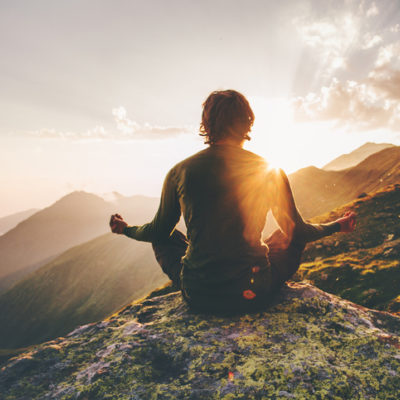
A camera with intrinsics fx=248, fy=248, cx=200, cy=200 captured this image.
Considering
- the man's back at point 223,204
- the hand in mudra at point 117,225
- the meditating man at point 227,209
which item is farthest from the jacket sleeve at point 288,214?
the hand in mudra at point 117,225

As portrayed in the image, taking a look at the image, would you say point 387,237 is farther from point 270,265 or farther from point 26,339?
point 26,339

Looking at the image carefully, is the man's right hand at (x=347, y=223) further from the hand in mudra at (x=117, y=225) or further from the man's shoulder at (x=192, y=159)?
the hand in mudra at (x=117, y=225)

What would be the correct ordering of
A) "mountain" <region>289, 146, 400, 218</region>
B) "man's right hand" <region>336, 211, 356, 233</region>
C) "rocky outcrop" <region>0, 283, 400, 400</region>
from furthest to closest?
1. "mountain" <region>289, 146, 400, 218</region>
2. "man's right hand" <region>336, 211, 356, 233</region>
3. "rocky outcrop" <region>0, 283, 400, 400</region>

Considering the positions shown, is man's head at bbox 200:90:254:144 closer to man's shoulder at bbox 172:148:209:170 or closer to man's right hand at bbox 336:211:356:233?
man's shoulder at bbox 172:148:209:170

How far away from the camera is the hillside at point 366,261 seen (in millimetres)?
7609

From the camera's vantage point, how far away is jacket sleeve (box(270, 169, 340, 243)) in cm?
391

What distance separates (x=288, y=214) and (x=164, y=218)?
2084mm

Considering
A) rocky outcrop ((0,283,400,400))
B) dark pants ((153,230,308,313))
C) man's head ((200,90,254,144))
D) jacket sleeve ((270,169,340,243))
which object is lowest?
rocky outcrop ((0,283,400,400))

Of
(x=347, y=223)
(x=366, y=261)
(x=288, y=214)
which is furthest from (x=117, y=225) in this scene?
(x=366, y=261)

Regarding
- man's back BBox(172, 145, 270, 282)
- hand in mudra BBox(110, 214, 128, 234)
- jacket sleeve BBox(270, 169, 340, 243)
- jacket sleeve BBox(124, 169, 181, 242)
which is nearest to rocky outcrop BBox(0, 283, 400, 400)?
man's back BBox(172, 145, 270, 282)

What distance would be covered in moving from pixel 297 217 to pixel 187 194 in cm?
188

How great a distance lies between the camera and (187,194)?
3.76 meters

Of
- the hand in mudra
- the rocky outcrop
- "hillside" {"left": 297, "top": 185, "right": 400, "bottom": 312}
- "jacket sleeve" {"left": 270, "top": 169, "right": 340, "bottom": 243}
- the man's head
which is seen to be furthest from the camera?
"hillside" {"left": 297, "top": 185, "right": 400, "bottom": 312}

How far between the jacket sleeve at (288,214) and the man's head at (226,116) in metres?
0.90
